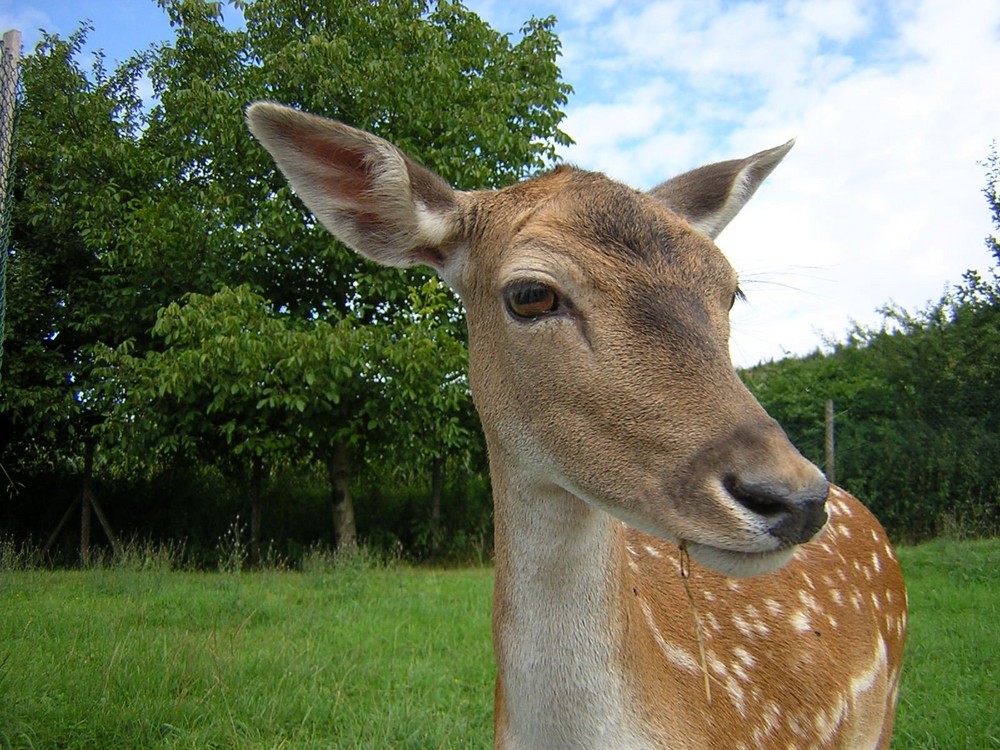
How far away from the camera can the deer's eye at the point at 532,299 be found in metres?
1.94

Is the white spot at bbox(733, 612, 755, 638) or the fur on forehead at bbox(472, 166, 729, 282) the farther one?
the white spot at bbox(733, 612, 755, 638)

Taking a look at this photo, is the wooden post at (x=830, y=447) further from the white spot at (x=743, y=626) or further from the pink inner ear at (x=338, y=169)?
the pink inner ear at (x=338, y=169)

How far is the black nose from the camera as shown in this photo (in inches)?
57.1

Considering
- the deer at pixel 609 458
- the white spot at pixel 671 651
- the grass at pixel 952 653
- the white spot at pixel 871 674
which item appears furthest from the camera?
the grass at pixel 952 653

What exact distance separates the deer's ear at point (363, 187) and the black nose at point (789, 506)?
4.12ft

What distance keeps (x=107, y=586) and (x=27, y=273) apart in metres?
7.09

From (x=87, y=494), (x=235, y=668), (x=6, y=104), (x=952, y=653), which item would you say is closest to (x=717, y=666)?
(x=235, y=668)

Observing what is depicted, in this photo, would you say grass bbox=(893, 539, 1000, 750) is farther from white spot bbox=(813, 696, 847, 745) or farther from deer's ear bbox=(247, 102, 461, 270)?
deer's ear bbox=(247, 102, 461, 270)

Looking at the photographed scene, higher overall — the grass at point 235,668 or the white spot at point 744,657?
the white spot at point 744,657

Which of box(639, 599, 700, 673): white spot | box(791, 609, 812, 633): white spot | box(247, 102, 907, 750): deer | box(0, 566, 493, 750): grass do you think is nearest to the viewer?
box(247, 102, 907, 750): deer

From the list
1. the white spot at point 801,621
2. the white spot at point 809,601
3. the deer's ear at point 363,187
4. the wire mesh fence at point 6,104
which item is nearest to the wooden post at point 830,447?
the white spot at point 809,601

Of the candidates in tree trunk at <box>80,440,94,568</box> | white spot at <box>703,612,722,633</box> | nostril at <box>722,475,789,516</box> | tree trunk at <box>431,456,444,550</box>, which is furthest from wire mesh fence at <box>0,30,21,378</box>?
tree trunk at <box>80,440,94,568</box>

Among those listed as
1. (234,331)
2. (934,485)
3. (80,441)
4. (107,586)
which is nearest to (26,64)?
(80,441)

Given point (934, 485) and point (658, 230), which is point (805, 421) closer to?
point (934, 485)
